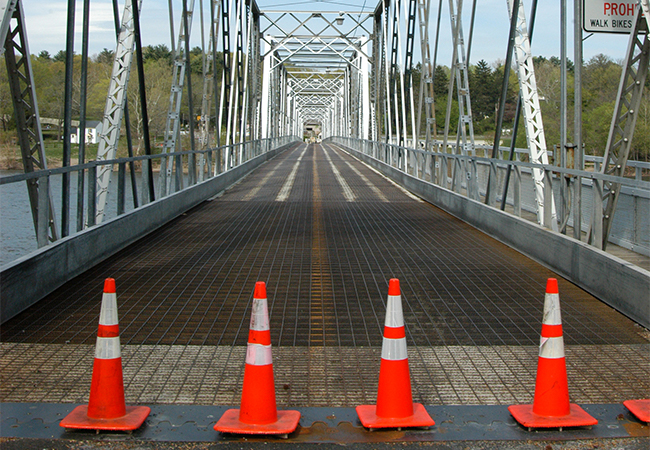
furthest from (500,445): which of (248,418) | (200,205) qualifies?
(200,205)

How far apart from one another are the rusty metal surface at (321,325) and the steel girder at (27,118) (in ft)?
2.56

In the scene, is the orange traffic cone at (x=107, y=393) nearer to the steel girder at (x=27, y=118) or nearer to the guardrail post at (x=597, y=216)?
the steel girder at (x=27, y=118)

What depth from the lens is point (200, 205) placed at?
17.0 m

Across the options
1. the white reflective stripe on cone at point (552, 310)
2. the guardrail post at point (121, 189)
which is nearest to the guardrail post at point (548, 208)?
the white reflective stripe on cone at point (552, 310)

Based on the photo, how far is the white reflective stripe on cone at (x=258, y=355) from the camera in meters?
4.21

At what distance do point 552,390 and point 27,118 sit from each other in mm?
Result: 6871

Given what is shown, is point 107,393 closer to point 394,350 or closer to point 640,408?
point 394,350

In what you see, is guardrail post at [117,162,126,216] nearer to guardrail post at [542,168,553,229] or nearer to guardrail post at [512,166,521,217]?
guardrail post at [512,166,521,217]

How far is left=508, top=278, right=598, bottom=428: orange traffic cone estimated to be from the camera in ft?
13.8

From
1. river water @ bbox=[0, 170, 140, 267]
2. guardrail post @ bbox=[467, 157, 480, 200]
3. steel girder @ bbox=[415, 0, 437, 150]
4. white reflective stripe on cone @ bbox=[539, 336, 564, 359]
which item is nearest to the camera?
white reflective stripe on cone @ bbox=[539, 336, 564, 359]

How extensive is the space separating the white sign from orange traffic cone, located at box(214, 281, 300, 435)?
6.11 m

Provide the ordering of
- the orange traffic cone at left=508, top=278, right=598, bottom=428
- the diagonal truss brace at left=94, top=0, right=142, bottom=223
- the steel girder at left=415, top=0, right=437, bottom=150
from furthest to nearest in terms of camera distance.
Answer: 1. the steel girder at left=415, top=0, right=437, bottom=150
2. the diagonal truss brace at left=94, top=0, right=142, bottom=223
3. the orange traffic cone at left=508, top=278, right=598, bottom=428

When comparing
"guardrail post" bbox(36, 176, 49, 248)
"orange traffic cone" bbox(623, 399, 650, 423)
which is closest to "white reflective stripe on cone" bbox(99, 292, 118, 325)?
"orange traffic cone" bbox(623, 399, 650, 423)

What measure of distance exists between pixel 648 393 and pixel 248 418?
105 inches
